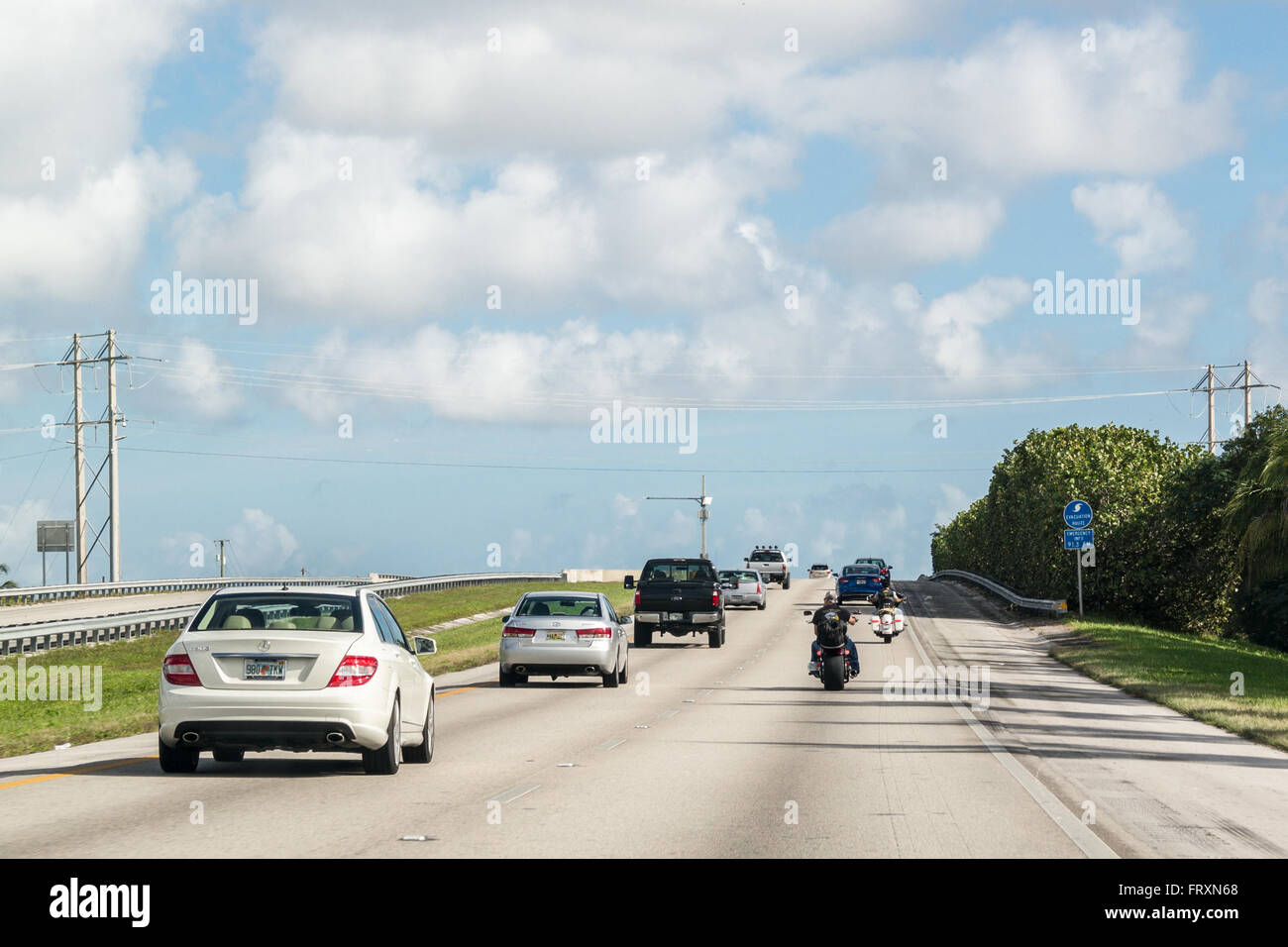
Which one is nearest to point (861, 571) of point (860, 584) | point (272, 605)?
point (860, 584)

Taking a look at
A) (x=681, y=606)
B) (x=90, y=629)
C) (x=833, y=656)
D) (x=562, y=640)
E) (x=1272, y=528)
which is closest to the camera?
(x=833, y=656)

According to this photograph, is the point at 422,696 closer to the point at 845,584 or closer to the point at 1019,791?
the point at 1019,791

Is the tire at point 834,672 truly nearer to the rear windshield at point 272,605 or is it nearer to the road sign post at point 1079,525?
the rear windshield at point 272,605

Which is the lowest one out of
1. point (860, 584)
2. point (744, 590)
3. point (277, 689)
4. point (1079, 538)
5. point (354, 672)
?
point (744, 590)

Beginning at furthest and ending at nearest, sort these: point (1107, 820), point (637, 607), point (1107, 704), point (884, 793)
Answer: point (637, 607), point (1107, 704), point (884, 793), point (1107, 820)

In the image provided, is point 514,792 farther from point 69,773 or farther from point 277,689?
point 69,773

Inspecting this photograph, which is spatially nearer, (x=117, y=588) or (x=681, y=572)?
(x=681, y=572)

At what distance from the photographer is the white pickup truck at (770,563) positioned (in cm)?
8100

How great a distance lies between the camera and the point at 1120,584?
58.3 metres

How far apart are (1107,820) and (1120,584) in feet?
159

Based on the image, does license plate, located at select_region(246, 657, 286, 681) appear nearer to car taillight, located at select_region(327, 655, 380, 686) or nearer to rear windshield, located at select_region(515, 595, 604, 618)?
car taillight, located at select_region(327, 655, 380, 686)

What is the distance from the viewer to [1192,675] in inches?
1170

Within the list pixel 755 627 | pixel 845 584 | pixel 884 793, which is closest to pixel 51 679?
pixel 884 793

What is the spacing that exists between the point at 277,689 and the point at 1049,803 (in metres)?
6.64
